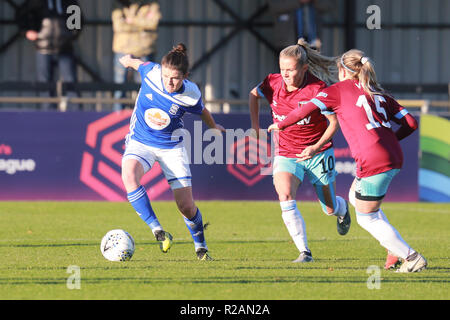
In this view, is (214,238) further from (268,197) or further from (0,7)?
(0,7)

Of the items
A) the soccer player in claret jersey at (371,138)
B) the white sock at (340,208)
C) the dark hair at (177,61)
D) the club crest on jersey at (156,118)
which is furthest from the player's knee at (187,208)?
the white sock at (340,208)

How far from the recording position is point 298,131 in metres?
8.85

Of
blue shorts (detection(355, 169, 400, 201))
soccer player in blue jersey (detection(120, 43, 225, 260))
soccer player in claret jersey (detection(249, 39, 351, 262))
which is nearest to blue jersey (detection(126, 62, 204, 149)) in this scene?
soccer player in blue jersey (detection(120, 43, 225, 260))

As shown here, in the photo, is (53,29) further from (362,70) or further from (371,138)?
(371,138)

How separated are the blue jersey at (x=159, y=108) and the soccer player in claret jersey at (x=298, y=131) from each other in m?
0.82

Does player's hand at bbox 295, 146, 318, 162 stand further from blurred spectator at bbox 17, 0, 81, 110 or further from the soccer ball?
blurred spectator at bbox 17, 0, 81, 110

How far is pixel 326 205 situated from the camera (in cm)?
949

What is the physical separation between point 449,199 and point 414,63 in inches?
386

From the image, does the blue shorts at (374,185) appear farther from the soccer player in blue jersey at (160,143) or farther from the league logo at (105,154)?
the league logo at (105,154)

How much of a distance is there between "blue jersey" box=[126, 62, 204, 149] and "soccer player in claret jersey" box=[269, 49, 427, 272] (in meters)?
1.37

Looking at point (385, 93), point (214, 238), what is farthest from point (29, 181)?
point (385, 93)

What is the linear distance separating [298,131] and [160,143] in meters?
1.35

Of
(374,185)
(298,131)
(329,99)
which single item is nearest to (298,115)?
(329,99)

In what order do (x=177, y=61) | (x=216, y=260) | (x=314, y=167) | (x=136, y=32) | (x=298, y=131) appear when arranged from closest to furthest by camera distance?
(x=177, y=61) < (x=216, y=260) < (x=298, y=131) < (x=314, y=167) < (x=136, y=32)
